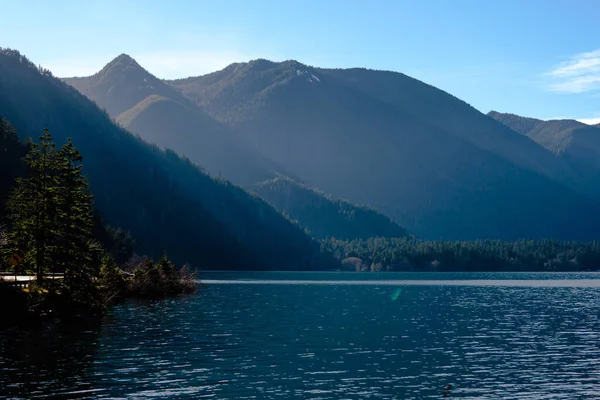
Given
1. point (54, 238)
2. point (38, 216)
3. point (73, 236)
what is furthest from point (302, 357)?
point (38, 216)

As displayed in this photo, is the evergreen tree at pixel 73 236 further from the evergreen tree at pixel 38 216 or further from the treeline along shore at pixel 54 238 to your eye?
the evergreen tree at pixel 38 216

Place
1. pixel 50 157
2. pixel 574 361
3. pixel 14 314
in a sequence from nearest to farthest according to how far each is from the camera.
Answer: pixel 574 361 < pixel 14 314 < pixel 50 157

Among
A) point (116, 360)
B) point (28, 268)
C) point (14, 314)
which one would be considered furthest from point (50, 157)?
point (116, 360)

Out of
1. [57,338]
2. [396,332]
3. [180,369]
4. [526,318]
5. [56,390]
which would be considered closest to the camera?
[56,390]

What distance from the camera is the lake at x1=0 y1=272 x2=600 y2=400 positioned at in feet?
151

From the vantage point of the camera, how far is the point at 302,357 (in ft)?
198

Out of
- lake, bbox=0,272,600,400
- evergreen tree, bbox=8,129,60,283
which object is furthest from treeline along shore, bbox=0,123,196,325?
lake, bbox=0,272,600,400

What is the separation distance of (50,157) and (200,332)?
90.8 feet

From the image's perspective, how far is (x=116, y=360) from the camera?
56.0m

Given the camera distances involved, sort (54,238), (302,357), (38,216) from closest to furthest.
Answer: (302,357) → (38,216) → (54,238)

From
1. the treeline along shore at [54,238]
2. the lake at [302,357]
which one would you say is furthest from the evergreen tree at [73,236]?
the lake at [302,357]

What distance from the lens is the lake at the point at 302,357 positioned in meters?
46.0

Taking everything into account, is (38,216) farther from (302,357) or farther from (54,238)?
(302,357)

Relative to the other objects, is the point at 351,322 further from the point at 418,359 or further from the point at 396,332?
the point at 418,359
